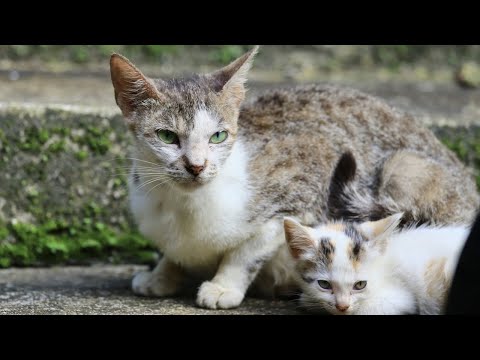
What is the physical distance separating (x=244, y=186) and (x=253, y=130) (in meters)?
0.36

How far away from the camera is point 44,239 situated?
4195 mm

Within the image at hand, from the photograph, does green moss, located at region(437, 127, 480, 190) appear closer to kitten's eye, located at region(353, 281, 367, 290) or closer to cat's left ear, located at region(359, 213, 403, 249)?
cat's left ear, located at region(359, 213, 403, 249)

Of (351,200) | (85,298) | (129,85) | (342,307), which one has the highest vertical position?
(129,85)

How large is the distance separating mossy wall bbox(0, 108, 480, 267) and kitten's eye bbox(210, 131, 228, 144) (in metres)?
1.04

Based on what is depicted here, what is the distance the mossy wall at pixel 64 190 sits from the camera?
13.7 feet

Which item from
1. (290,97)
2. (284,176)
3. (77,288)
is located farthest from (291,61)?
(77,288)

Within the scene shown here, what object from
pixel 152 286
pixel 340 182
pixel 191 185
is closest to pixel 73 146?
pixel 152 286

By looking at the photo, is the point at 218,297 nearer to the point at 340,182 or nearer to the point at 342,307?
the point at 342,307

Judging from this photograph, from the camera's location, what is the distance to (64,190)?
4250 millimetres

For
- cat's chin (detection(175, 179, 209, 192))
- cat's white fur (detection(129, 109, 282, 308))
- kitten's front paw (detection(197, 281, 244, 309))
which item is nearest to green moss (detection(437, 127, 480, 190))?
cat's white fur (detection(129, 109, 282, 308))

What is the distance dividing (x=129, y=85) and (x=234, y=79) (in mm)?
477

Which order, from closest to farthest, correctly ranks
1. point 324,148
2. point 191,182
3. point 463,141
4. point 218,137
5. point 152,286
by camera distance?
point 191,182
point 218,137
point 152,286
point 324,148
point 463,141
